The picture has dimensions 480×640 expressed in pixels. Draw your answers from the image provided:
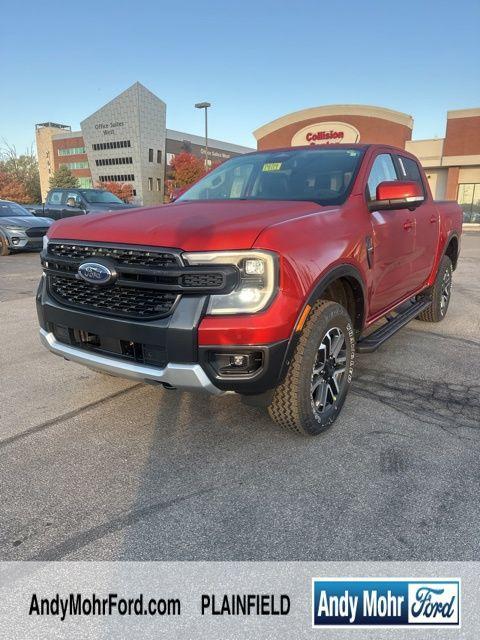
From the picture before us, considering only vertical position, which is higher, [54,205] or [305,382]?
[54,205]

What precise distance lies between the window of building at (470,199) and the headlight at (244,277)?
3489cm

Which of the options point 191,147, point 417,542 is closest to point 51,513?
point 417,542

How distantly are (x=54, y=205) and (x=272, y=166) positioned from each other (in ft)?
49.2

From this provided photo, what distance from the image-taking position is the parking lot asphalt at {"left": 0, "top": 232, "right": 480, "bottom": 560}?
218cm

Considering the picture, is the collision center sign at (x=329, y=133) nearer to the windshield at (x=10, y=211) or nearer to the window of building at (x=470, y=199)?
the window of building at (x=470, y=199)

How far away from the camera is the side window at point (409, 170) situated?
4.72 meters

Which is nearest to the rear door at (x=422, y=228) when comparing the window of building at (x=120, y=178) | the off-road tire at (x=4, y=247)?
the off-road tire at (x=4, y=247)

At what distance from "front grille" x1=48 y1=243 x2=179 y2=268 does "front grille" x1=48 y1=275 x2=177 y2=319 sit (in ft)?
0.48

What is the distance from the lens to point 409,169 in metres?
4.97

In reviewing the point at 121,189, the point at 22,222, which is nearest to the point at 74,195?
the point at 22,222

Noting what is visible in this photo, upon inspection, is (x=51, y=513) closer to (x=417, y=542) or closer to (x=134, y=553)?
(x=134, y=553)

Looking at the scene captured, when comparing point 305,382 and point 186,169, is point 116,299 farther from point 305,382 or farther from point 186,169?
point 186,169

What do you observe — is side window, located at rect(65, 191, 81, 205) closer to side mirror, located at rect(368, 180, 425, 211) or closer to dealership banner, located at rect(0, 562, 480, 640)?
side mirror, located at rect(368, 180, 425, 211)

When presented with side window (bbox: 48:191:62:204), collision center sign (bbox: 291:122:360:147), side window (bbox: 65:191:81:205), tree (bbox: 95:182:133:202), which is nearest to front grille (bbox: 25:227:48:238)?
side window (bbox: 65:191:81:205)
